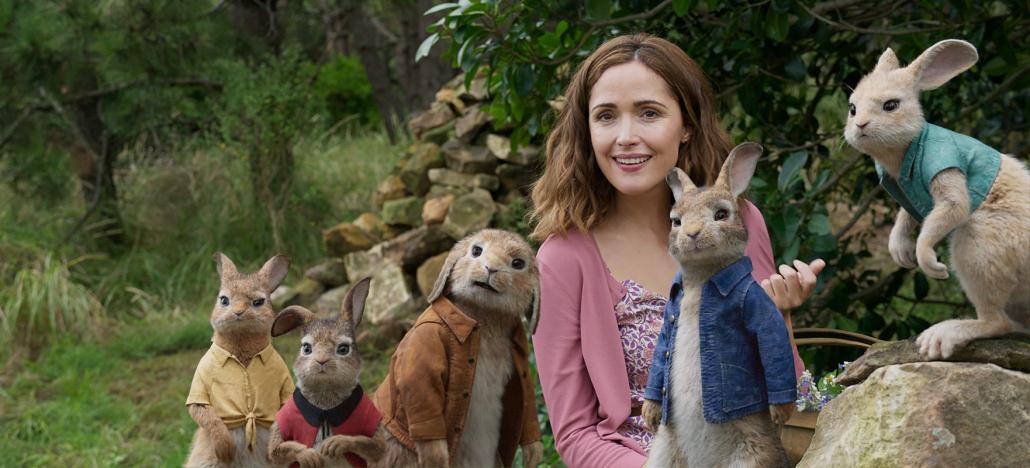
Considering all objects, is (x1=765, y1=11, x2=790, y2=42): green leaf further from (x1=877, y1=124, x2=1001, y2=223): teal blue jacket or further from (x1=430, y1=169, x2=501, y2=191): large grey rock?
(x1=430, y1=169, x2=501, y2=191): large grey rock

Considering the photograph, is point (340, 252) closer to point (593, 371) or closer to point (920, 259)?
point (593, 371)

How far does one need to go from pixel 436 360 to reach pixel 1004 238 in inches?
47.3

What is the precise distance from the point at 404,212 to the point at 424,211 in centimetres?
41

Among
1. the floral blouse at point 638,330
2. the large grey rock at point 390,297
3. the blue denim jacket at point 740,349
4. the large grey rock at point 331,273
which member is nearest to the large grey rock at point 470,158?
the large grey rock at point 390,297

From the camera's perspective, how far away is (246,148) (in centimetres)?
800

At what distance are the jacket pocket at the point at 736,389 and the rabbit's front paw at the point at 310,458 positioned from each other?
37.7 inches

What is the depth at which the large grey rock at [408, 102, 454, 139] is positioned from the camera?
7.34 meters

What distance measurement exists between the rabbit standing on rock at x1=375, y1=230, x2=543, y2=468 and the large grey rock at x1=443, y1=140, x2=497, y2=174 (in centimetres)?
438

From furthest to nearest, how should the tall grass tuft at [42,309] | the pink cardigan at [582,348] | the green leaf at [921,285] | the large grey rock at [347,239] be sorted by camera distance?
1. the large grey rock at [347,239]
2. the tall grass tuft at [42,309]
3. the green leaf at [921,285]
4. the pink cardigan at [582,348]

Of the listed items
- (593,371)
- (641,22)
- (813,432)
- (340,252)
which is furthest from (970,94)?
(340,252)

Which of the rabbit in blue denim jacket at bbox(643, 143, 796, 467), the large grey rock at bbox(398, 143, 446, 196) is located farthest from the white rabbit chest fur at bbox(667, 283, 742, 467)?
the large grey rock at bbox(398, 143, 446, 196)

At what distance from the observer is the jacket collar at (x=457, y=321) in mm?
2373

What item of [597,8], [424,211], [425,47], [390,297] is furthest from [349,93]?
[597,8]

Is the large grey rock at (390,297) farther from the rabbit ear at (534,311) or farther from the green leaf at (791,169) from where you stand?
the rabbit ear at (534,311)
